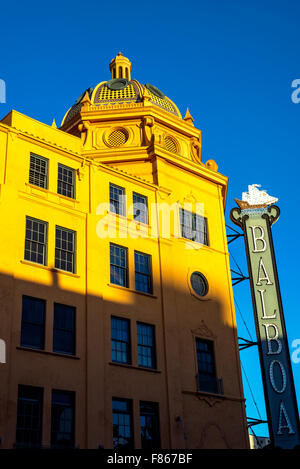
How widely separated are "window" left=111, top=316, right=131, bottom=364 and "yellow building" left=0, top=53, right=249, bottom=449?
0.06 m

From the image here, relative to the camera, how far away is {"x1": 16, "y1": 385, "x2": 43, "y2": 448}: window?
2273 cm

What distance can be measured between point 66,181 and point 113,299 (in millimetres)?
6366

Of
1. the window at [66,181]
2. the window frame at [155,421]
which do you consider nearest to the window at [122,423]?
the window frame at [155,421]

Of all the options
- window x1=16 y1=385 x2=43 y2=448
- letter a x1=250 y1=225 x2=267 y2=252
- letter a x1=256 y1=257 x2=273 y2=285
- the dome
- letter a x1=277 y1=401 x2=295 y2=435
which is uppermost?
the dome

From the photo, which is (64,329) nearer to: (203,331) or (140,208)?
(203,331)

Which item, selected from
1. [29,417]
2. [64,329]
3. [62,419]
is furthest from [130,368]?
[29,417]

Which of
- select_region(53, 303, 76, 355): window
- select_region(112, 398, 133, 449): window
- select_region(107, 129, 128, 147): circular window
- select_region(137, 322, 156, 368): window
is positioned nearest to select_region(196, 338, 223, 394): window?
select_region(137, 322, 156, 368): window

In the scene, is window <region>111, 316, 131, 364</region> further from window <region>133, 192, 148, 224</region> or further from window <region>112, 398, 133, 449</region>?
window <region>133, 192, 148, 224</region>

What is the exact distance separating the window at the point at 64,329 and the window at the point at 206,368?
25.3ft

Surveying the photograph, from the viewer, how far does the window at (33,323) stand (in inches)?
970

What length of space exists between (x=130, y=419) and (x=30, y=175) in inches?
478

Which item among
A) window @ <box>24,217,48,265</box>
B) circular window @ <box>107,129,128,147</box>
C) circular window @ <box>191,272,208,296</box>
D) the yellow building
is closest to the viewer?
the yellow building

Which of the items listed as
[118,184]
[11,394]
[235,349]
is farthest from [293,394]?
[11,394]

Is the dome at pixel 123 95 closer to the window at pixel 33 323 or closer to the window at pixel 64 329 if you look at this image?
the window at pixel 64 329
